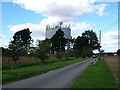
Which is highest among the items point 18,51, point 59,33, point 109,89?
point 59,33

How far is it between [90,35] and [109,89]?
128457mm

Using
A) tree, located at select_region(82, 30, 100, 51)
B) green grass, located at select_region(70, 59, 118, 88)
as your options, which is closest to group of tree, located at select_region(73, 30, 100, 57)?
tree, located at select_region(82, 30, 100, 51)

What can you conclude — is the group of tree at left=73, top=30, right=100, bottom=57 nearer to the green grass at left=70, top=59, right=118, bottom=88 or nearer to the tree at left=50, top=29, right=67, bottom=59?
the tree at left=50, top=29, right=67, bottom=59

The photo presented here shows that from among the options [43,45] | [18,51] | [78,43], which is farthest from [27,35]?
[18,51]

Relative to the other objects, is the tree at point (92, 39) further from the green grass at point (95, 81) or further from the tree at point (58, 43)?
the green grass at point (95, 81)

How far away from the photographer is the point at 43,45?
34906 mm

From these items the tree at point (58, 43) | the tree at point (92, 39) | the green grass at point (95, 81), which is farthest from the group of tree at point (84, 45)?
the green grass at point (95, 81)

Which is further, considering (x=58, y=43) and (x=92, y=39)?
(x=92, y=39)

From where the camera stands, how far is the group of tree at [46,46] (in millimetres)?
26247

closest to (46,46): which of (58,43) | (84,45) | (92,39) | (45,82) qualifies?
(45,82)

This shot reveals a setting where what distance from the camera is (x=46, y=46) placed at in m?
35.1

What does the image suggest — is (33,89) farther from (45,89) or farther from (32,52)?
(32,52)

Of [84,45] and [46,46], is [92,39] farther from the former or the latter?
[46,46]

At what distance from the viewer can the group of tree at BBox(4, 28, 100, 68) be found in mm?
26247
